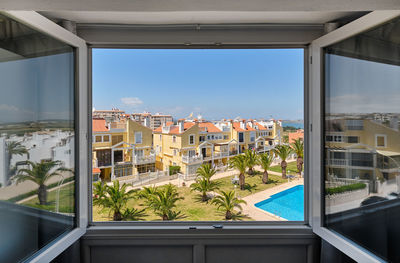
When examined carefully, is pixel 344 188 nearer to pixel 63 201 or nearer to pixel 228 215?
pixel 228 215

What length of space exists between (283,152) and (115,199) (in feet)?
4.86

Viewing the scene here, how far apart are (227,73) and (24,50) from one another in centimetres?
139

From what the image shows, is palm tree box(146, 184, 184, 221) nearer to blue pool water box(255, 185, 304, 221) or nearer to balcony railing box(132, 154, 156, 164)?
balcony railing box(132, 154, 156, 164)

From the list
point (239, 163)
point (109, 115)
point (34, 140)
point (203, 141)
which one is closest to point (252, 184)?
point (239, 163)

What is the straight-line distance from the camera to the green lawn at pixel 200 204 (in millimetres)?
1850

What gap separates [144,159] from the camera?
6.12ft

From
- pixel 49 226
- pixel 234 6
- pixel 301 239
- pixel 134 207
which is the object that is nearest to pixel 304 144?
pixel 301 239

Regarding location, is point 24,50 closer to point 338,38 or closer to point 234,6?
point 234,6

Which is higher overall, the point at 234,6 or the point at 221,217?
the point at 234,6

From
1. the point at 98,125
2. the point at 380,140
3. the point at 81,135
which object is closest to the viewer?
the point at 380,140

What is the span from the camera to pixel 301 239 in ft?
5.69

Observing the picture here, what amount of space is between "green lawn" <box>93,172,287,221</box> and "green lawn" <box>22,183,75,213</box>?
10.0 inches

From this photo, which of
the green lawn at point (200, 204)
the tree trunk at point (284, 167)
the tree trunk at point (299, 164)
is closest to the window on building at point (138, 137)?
the green lawn at point (200, 204)

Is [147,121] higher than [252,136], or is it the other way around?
[147,121]
